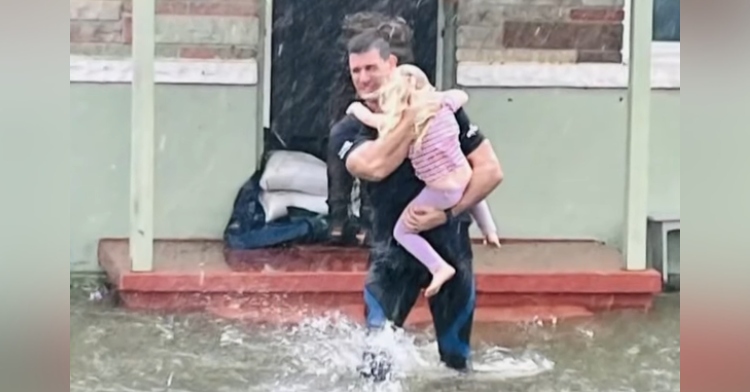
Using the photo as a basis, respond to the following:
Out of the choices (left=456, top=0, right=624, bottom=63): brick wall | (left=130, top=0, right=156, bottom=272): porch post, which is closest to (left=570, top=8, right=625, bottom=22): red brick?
(left=456, top=0, right=624, bottom=63): brick wall

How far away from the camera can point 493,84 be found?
2373mm

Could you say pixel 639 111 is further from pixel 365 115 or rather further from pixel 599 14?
pixel 365 115

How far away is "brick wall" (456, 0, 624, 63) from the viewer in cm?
239

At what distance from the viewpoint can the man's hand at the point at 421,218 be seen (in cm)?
232

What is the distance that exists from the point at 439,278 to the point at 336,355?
0.20 m

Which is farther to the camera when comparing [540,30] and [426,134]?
[540,30]

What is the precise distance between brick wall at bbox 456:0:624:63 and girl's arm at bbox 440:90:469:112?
8 centimetres

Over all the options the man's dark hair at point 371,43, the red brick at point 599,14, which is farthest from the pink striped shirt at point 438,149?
the red brick at point 599,14

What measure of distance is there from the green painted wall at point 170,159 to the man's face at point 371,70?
187 millimetres

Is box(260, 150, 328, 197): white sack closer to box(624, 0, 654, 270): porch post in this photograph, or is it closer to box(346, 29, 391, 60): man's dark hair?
box(346, 29, 391, 60): man's dark hair

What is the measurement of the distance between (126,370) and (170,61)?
0.48 m

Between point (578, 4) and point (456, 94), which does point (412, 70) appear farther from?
point (578, 4)

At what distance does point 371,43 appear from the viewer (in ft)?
7.59

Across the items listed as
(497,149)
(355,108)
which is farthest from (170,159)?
(497,149)
